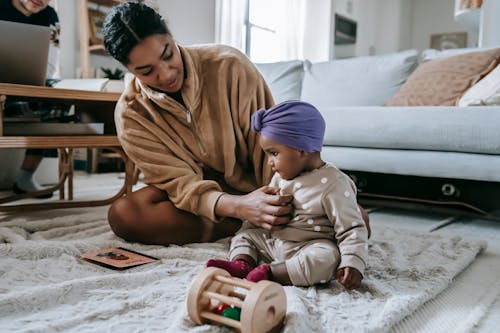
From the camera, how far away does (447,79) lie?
2125 millimetres

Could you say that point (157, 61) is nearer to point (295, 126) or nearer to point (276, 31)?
point (295, 126)

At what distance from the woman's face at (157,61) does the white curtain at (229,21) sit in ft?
9.49

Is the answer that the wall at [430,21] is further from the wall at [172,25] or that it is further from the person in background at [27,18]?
the person in background at [27,18]

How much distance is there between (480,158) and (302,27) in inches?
131

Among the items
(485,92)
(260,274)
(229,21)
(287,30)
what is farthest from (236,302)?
(287,30)

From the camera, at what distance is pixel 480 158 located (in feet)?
5.60

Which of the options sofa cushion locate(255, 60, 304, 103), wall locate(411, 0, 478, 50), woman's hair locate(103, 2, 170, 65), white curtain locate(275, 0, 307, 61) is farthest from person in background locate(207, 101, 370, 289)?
wall locate(411, 0, 478, 50)

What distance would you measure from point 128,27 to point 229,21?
302 centimetres

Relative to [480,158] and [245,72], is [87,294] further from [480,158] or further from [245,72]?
[480,158]

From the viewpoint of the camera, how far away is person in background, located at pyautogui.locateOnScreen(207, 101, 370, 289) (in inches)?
36.9

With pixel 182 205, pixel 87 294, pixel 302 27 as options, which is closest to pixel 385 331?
pixel 87 294

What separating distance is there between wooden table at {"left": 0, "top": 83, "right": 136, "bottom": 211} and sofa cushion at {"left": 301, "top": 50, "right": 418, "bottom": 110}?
106 centimetres

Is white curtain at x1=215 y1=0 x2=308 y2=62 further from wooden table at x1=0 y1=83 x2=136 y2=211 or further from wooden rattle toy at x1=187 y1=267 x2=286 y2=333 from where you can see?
wooden rattle toy at x1=187 y1=267 x2=286 y2=333

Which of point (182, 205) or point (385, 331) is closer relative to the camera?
point (385, 331)
